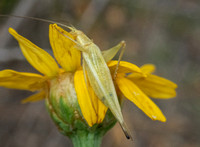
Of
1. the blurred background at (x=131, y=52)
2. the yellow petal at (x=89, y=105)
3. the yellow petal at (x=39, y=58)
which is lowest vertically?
the blurred background at (x=131, y=52)

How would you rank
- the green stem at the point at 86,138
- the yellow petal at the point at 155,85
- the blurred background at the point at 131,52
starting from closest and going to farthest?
the green stem at the point at 86,138 → the yellow petal at the point at 155,85 → the blurred background at the point at 131,52

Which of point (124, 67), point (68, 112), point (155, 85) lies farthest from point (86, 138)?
point (155, 85)

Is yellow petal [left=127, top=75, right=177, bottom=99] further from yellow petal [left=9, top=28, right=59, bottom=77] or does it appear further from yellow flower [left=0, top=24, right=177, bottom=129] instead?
yellow petal [left=9, top=28, right=59, bottom=77]

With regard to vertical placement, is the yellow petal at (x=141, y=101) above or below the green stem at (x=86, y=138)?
above

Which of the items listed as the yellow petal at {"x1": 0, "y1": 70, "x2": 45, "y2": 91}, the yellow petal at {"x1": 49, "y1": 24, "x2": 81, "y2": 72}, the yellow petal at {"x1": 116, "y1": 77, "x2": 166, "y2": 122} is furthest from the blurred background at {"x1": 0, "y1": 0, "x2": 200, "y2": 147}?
the yellow petal at {"x1": 116, "y1": 77, "x2": 166, "y2": 122}

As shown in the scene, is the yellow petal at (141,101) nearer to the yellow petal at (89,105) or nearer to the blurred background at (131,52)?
the yellow petal at (89,105)

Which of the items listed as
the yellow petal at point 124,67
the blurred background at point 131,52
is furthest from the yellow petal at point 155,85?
the blurred background at point 131,52

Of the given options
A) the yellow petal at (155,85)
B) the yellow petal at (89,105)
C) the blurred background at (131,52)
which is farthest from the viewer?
the blurred background at (131,52)
